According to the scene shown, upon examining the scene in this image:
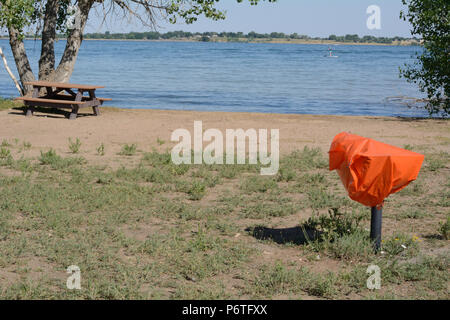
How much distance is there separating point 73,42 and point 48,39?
1.09m

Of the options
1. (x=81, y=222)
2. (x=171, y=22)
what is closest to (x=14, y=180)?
(x=81, y=222)

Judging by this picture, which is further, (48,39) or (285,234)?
(48,39)

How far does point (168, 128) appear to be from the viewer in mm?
14031

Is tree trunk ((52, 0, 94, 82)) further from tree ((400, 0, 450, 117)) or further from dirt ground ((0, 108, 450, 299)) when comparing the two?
tree ((400, 0, 450, 117))

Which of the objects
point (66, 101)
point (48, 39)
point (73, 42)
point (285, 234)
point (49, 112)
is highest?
point (48, 39)

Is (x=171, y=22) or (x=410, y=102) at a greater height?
(x=171, y=22)

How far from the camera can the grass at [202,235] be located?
490 centimetres

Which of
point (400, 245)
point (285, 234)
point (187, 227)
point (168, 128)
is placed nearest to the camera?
point (400, 245)

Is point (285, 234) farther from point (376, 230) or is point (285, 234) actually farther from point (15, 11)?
point (15, 11)

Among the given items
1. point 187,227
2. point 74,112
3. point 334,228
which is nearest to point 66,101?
point 74,112

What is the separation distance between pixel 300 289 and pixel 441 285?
4.23ft

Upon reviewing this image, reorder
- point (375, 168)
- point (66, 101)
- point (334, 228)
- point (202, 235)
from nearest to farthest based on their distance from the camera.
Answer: point (375, 168) < point (334, 228) < point (202, 235) < point (66, 101)
